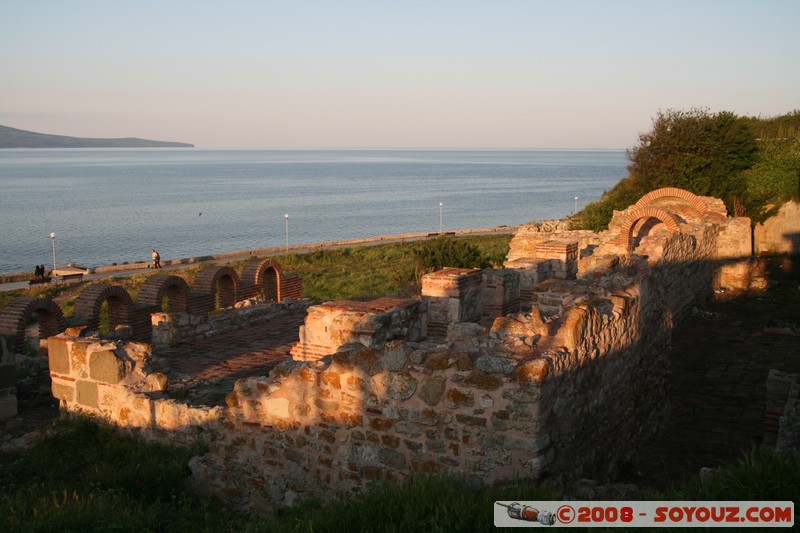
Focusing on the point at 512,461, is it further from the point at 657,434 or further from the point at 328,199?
the point at 328,199

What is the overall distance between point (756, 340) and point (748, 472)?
8.65 m

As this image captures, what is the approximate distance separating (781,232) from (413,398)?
63.8 feet

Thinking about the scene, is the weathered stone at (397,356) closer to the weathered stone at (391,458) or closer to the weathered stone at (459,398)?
the weathered stone at (459,398)

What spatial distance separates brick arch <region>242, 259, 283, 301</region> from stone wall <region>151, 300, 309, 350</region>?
1.64 metres

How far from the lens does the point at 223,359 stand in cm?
1021

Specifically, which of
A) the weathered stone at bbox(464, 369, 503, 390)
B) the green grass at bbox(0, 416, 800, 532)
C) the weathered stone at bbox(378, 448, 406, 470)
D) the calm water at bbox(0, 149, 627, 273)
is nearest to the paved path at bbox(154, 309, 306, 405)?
the green grass at bbox(0, 416, 800, 532)

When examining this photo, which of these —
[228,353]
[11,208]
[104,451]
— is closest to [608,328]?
[104,451]

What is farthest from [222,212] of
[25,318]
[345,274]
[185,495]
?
[185,495]

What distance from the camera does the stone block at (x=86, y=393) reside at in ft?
25.7

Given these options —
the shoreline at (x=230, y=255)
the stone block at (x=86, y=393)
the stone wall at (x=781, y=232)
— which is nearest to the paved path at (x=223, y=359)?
the stone block at (x=86, y=393)

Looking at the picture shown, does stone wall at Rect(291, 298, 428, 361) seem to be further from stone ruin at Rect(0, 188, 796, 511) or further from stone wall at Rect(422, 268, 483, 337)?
stone wall at Rect(422, 268, 483, 337)

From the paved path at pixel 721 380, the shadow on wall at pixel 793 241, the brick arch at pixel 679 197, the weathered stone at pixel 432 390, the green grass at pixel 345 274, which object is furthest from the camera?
the green grass at pixel 345 274

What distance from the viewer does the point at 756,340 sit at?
11.7m

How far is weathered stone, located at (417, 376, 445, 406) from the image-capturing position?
4.82 metres
